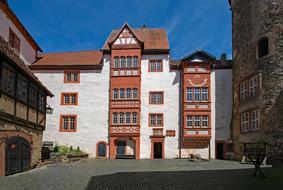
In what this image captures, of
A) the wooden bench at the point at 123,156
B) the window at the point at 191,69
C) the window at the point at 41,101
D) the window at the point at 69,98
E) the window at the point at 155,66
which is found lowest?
the wooden bench at the point at 123,156

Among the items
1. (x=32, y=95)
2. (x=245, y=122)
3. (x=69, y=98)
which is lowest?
(x=245, y=122)

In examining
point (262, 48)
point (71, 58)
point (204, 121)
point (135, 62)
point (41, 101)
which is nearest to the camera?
point (41, 101)

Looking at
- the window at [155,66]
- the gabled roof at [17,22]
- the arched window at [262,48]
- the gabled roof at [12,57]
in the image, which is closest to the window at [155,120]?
the window at [155,66]

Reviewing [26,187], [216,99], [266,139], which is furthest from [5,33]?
[266,139]

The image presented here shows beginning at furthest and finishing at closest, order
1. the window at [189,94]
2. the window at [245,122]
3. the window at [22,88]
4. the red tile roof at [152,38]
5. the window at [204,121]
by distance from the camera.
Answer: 1. the red tile roof at [152,38]
2. the window at [189,94]
3. the window at [204,121]
4. the window at [245,122]
5. the window at [22,88]

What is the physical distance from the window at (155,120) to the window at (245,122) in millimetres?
7988

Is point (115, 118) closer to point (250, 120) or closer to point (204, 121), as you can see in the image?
point (204, 121)

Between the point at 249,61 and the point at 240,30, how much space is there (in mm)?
3636

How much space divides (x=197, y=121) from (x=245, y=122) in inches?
196

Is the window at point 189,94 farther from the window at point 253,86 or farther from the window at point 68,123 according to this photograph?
the window at point 68,123

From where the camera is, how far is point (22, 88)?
16.9 meters

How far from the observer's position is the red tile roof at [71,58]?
32.8 metres

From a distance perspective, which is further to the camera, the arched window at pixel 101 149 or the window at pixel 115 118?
the window at pixel 115 118

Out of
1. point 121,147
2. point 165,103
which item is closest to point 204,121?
point 165,103
